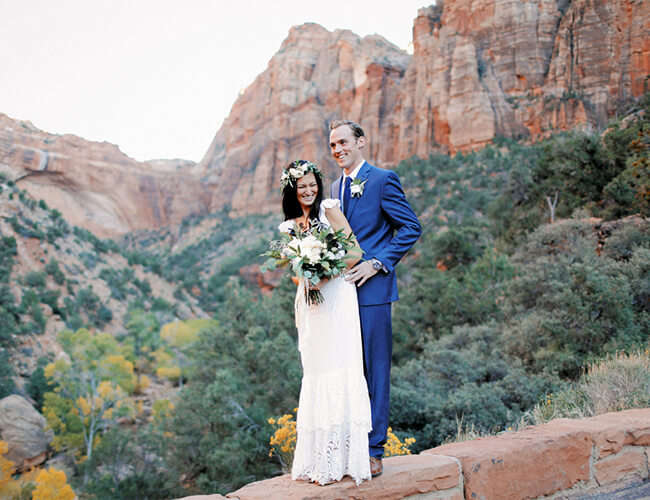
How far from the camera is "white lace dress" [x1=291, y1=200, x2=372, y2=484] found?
2600 millimetres

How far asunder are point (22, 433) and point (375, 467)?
1956 cm

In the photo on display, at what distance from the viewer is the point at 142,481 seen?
13180 millimetres

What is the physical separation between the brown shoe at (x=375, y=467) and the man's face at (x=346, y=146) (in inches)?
63.5

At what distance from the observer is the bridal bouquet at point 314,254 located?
2.56 m

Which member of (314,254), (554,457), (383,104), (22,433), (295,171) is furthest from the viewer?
(383,104)

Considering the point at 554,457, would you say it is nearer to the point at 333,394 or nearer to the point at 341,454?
the point at 341,454

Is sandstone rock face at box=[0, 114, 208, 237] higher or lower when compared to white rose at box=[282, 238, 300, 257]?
higher

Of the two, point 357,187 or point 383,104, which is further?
point 383,104

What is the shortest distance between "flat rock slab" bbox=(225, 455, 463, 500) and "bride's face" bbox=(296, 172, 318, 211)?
150 centimetres

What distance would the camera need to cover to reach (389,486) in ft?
8.71

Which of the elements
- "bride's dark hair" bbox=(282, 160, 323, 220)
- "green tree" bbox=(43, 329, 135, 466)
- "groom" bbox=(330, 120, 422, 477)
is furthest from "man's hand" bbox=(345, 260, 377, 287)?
"green tree" bbox=(43, 329, 135, 466)

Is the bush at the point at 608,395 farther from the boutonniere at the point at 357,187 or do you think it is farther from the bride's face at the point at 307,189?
the bride's face at the point at 307,189

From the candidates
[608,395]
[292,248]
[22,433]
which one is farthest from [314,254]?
[22,433]

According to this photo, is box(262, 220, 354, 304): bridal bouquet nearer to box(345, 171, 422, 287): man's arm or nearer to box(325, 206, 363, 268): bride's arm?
box(325, 206, 363, 268): bride's arm
